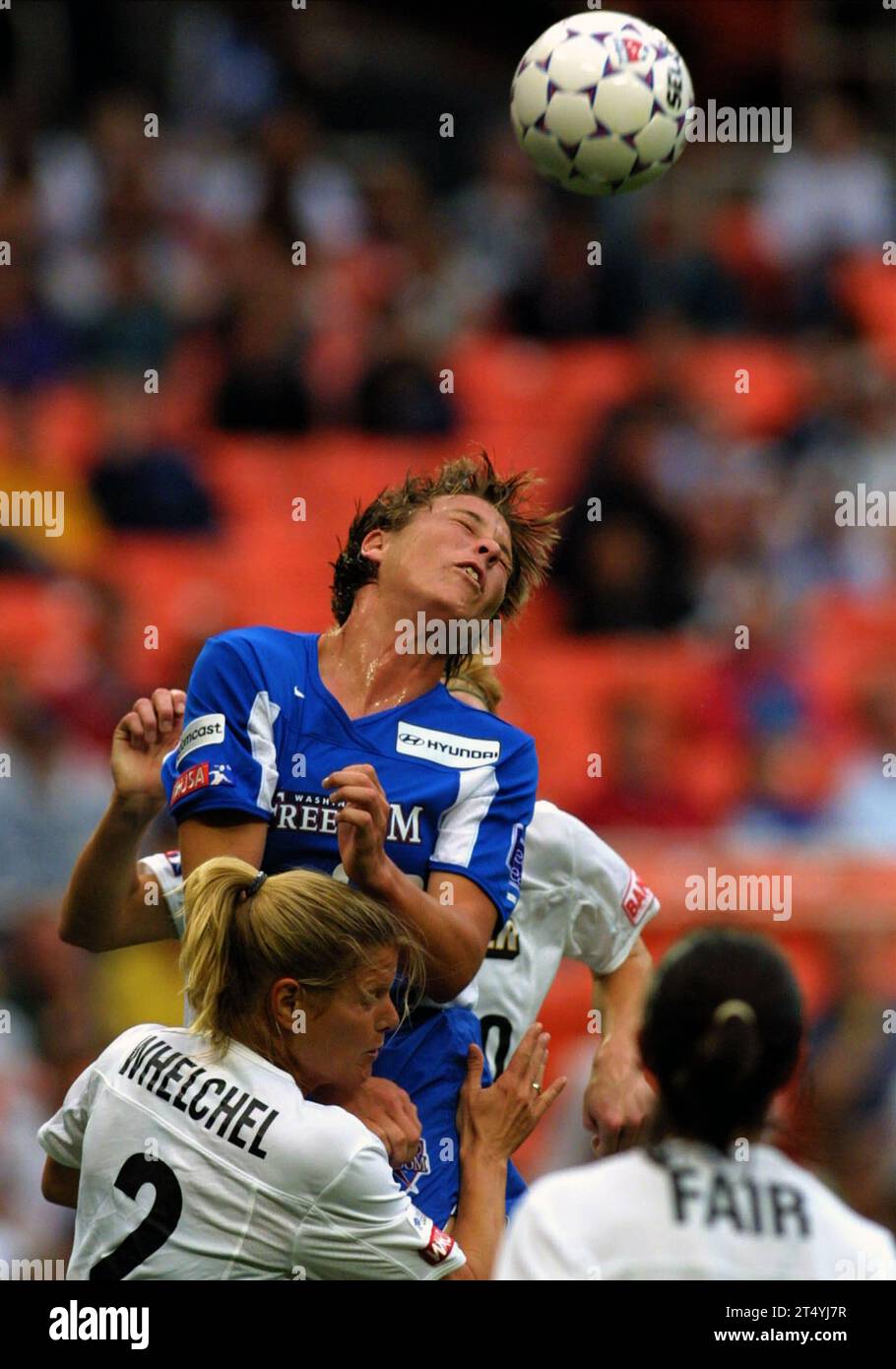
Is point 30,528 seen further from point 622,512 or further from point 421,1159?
point 421,1159

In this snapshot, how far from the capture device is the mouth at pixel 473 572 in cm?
475

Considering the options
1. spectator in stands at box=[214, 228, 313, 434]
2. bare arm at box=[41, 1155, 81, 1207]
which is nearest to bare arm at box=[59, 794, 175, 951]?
bare arm at box=[41, 1155, 81, 1207]

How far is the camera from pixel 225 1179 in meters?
3.84

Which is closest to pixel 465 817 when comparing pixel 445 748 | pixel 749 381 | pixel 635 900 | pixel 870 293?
pixel 445 748

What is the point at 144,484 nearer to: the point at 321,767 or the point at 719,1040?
the point at 321,767

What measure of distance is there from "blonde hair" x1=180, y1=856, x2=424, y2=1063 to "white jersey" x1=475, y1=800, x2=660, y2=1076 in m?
1.33

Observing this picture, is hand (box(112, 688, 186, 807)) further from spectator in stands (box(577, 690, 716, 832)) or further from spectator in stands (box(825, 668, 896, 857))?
spectator in stands (box(825, 668, 896, 857))

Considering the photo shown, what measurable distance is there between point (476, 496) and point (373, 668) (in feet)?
1.62

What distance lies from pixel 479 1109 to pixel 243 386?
24.7ft

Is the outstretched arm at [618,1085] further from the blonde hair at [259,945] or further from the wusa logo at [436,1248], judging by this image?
the blonde hair at [259,945]

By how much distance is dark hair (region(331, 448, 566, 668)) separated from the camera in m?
4.97

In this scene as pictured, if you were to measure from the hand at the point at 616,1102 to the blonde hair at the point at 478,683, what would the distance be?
0.89 m

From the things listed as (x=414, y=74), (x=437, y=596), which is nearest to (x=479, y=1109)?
(x=437, y=596)

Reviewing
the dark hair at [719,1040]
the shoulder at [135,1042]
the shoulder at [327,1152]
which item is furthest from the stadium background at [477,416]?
the dark hair at [719,1040]
